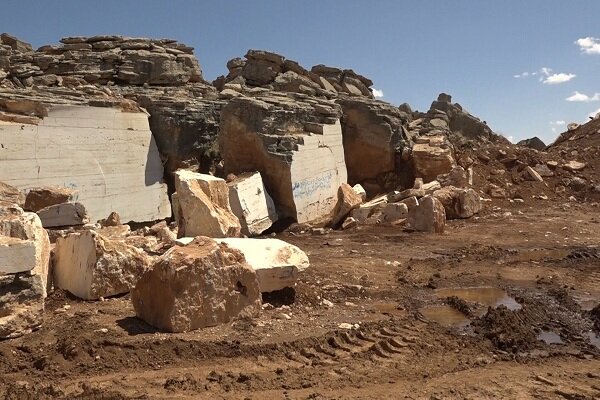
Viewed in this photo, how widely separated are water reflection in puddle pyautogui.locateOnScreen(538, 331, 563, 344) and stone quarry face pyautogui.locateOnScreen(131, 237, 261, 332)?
2.86 metres

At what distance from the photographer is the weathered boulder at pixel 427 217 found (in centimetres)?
1082

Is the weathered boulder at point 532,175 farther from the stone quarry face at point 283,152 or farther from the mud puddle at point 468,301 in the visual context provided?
the mud puddle at point 468,301

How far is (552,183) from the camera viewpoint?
16.4m

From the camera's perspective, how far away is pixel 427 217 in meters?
10.8

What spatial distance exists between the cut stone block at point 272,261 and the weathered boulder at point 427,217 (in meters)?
5.34

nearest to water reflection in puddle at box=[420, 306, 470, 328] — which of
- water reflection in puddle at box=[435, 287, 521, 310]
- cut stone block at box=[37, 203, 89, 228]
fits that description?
water reflection in puddle at box=[435, 287, 521, 310]

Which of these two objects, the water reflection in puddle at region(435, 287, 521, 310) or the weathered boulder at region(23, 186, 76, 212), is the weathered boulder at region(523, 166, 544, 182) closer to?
the water reflection in puddle at region(435, 287, 521, 310)

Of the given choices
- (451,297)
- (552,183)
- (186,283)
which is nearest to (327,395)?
Answer: (186,283)

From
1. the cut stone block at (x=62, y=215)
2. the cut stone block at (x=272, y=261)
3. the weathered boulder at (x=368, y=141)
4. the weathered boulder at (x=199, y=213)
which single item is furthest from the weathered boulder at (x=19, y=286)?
the weathered boulder at (x=368, y=141)

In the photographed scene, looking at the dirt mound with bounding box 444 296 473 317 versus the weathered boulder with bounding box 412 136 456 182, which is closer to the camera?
the dirt mound with bounding box 444 296 473 317

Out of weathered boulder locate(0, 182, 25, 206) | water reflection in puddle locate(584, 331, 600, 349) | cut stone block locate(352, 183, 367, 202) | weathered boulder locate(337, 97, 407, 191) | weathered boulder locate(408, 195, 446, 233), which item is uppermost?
weathered boulder locate(337, 97, 407, 191)

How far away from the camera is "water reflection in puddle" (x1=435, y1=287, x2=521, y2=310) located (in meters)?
6.44

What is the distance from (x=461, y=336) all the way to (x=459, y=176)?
9633mm

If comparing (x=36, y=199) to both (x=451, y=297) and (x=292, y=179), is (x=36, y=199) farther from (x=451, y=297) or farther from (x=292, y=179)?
(x=451, y=297)
